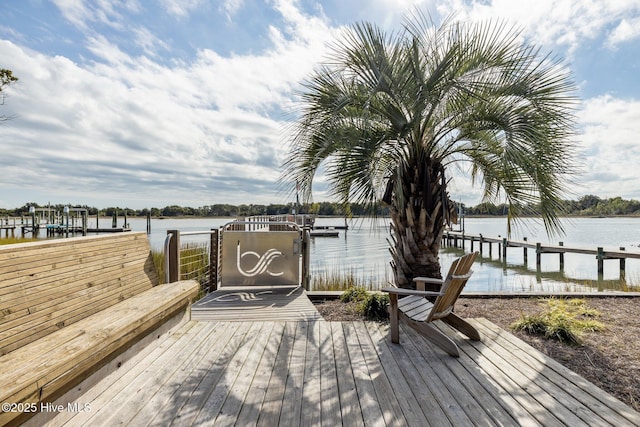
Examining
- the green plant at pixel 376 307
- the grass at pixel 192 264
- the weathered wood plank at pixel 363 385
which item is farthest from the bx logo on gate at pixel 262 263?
the weathered wood plank at pixel 363 385

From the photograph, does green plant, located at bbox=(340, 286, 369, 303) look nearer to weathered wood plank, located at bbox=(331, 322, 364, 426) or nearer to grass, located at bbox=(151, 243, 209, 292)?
weathered wood plank, located at bbox=(331, 322, 364, 426)

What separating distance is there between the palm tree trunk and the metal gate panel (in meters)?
2.24

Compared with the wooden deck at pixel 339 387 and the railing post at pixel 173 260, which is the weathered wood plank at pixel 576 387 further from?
the railing post at pixel 173 260

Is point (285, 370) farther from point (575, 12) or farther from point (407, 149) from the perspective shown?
point (575, 12)

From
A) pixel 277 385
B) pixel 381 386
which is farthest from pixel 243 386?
pixel 381 386

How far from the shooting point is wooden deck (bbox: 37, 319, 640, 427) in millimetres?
1957

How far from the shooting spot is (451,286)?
295 centimetres

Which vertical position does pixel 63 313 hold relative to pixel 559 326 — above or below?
above

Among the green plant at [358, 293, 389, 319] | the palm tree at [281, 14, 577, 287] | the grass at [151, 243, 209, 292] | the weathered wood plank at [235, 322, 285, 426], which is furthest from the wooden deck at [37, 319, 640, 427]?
the grass at [151, 243, 209, 292]

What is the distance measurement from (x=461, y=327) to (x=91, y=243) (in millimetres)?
3376

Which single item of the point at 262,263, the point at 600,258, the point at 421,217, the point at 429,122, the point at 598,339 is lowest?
the point at 600,258

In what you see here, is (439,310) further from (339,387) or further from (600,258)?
(600,258)

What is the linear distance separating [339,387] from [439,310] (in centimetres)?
117

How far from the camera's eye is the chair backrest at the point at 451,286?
2.91 m
